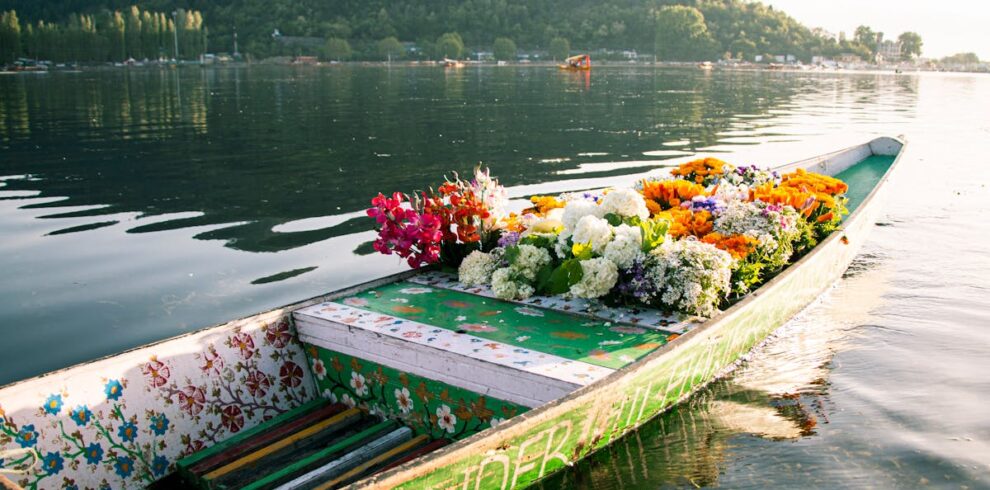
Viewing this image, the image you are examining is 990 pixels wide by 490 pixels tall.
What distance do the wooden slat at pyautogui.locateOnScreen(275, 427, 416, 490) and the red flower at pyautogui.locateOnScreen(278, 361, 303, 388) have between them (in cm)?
107

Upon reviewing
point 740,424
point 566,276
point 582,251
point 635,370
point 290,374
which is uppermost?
point 582,251

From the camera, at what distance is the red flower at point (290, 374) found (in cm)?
711

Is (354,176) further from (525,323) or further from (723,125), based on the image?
(723,125)

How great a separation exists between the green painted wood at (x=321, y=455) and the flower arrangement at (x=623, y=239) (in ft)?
5.87

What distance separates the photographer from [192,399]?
6422 millimetres

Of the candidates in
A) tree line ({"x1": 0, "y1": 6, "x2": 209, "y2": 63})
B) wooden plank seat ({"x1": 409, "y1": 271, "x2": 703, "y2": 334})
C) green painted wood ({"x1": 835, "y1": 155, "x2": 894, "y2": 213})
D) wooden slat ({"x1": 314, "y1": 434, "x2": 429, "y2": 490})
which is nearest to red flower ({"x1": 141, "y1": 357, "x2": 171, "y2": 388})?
wooden slat ({"x1": 314, "y1": 434, "x2": 429, "y2": 490})

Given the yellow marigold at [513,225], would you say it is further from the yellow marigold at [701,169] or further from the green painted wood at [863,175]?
the green painted wood at [863,175]

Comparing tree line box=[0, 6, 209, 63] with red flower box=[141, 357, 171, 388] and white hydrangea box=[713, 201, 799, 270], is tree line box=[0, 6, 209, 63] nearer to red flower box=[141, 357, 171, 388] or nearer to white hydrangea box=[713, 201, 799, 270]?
red flower box=[141, 357, 171, 388]

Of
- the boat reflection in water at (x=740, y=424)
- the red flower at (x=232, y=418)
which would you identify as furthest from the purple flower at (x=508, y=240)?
the red flower at (x=232, y=418)

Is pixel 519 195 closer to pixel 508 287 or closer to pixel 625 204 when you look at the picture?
pixel 625 204

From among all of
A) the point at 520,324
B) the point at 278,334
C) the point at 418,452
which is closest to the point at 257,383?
the point at 278,334

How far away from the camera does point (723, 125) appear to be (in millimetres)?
39281

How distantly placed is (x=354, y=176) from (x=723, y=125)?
2299 centimetres

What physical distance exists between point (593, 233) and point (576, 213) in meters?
0.61
